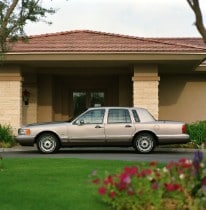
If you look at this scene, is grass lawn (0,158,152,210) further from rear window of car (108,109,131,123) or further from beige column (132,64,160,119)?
beige column (132,64,160,119)

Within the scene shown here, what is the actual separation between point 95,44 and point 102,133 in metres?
5.39

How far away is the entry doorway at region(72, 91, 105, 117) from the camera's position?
29.6 metres

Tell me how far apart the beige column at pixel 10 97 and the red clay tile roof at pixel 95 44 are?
51.7 inches

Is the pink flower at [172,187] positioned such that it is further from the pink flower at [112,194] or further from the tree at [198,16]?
the tree at [198,16]

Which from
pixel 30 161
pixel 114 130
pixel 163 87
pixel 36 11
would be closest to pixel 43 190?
pixel 30 161

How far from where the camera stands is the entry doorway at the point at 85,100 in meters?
29.6

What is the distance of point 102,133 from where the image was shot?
19859mm

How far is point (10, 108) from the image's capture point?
950 inches

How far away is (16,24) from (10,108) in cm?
954

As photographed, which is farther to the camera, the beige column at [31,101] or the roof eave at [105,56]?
the beige column at [31,101]

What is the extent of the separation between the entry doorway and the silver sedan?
9.62 m

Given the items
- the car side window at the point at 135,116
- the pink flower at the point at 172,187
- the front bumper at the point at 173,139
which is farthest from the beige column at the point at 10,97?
the pink flower at the point at 172,187

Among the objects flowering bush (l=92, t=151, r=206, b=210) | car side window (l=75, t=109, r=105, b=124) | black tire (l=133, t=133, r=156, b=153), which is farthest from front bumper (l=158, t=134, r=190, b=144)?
flowering bush (l=92, t=151, r=206, b=210)

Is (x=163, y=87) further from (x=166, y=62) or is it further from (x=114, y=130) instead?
(x=114, y=130)
